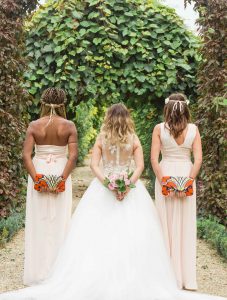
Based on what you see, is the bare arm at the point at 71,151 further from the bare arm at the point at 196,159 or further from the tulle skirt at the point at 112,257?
the bare arm at the point at 196,159

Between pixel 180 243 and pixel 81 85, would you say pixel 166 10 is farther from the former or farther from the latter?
pixel 180 243

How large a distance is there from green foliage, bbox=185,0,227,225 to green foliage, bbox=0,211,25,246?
2.73m

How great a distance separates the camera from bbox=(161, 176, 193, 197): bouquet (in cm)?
564

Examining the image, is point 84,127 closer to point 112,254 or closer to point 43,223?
point 43,223

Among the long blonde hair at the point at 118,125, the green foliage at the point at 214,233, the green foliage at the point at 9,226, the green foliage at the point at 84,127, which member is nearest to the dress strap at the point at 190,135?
the long blonde hair at the point at 118,125

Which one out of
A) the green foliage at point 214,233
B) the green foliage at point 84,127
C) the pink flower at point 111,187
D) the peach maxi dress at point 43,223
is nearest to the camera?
the pink flower at point 111,187

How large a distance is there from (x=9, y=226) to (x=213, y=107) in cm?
341

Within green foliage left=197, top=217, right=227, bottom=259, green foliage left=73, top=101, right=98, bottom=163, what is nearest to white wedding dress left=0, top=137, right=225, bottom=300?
green foliage left=197, top=217, right=227, bottom=259

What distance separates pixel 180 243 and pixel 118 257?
883 millimetres

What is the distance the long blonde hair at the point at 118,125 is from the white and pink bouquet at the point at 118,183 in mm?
332

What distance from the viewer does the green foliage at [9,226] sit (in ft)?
25.7

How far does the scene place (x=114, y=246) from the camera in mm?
5191

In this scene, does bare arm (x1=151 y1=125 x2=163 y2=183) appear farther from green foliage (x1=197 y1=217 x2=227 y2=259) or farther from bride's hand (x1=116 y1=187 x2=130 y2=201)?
green foliage (x1=197 y1=217 x2=227 y2=259)

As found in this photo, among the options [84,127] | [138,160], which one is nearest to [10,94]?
[138,160]
